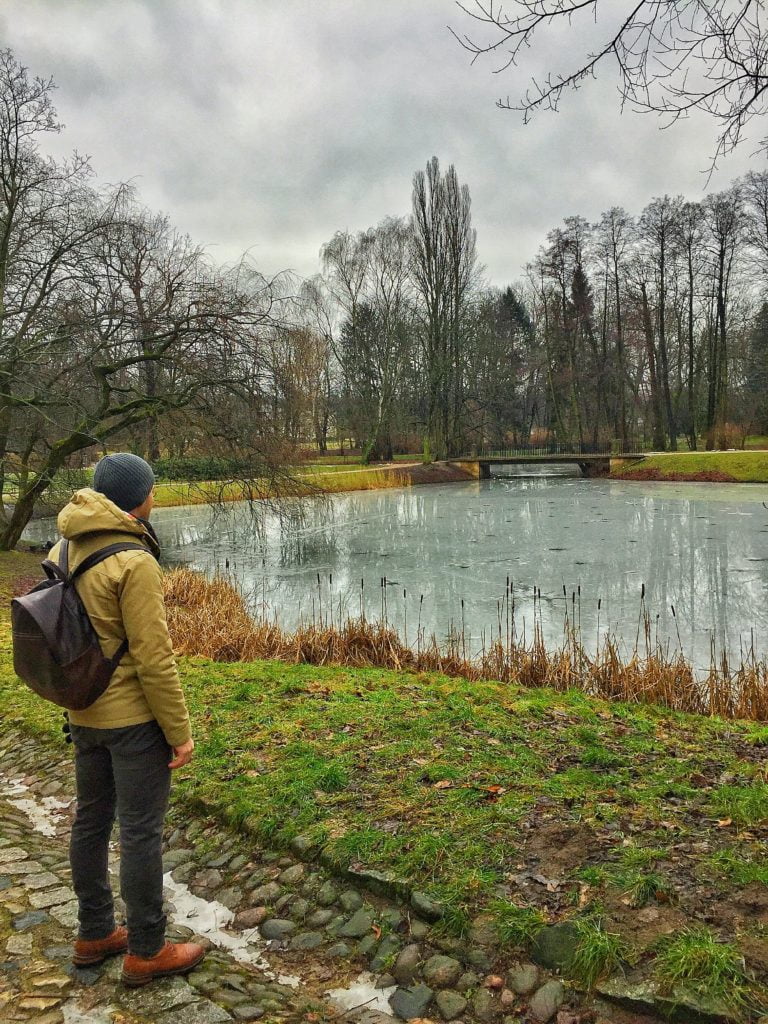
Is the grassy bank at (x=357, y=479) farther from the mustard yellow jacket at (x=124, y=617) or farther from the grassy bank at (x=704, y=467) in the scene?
the mustard yellow jacket at (x=124, y=617)

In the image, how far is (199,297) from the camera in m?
9.85

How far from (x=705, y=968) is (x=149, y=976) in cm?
160

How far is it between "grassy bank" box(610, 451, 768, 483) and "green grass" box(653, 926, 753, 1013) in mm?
24475

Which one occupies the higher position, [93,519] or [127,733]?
[93,519]

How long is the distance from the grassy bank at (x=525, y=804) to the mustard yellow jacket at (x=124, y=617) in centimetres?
116

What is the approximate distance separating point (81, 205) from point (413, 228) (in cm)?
2475

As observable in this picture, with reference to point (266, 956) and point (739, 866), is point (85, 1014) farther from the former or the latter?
point (739, 866)

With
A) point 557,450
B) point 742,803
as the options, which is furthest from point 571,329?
point 742,803

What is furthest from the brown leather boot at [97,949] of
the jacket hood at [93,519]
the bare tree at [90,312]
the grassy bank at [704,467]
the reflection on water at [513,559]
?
the grassy bank at [704,467]

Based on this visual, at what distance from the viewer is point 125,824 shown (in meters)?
1.87

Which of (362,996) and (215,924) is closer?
(362,996)

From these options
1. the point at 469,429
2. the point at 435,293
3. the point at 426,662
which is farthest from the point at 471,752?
the point at 469,429

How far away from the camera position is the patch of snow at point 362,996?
191 cm

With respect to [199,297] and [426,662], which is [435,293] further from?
[426,662]
